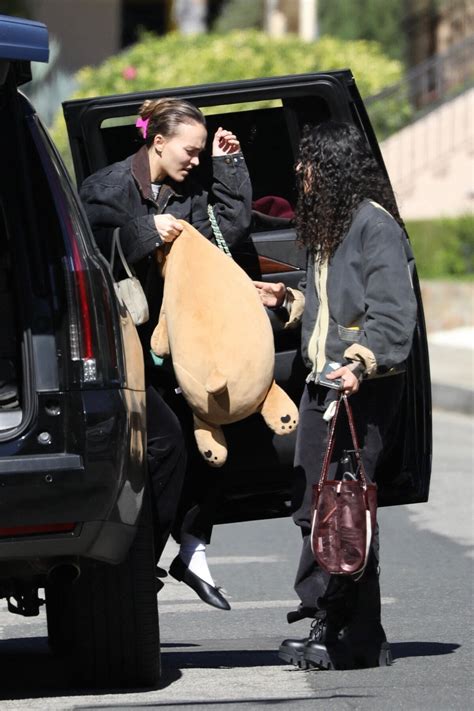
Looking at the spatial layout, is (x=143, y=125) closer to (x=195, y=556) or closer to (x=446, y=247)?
(x=195, y=556)

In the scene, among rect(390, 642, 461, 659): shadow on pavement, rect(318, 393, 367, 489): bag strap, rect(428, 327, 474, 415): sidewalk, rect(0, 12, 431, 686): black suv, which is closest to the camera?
rect(0, 12, 431, 686): black suv

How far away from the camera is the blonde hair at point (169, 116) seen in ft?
18.6

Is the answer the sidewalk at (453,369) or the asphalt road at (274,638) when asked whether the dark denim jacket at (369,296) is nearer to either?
the asphalt road at (274,638)

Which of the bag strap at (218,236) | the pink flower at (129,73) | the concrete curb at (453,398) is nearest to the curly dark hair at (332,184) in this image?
the bag strap at (218,236)

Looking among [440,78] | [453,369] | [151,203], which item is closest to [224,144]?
[151,203]

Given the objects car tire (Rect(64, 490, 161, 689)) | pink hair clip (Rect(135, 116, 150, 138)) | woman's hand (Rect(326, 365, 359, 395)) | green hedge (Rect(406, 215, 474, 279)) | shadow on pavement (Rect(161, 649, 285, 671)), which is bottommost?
shadow on pavement (Rect(161, 649, 285, 671))

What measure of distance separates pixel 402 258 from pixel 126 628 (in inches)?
58.1

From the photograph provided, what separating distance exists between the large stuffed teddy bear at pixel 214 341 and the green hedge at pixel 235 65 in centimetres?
1681

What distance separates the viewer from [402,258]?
5.59 m

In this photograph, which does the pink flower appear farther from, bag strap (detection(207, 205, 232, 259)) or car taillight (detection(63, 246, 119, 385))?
car taillight (detection(63, 246, 119, 385))

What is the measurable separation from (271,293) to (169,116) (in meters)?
0.67

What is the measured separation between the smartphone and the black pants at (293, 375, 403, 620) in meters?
0.07

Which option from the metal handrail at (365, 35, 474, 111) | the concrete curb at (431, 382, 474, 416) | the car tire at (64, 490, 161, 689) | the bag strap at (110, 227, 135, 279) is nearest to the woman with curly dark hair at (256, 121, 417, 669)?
the bag strap at (110, 227, 135, 279)

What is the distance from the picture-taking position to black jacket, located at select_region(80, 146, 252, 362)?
5.59 metres
